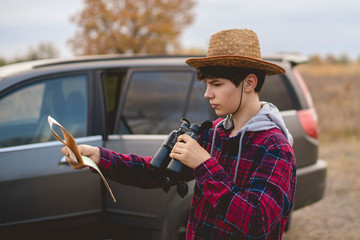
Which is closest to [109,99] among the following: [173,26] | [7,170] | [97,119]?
[97,119]

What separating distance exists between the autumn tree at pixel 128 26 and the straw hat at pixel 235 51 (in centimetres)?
2290

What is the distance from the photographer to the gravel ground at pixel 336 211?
379cm

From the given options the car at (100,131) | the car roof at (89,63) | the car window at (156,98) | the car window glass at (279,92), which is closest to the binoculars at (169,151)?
the car at (100,131)

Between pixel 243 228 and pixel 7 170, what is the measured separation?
1.88 metres

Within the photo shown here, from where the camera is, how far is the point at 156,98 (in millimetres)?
2969

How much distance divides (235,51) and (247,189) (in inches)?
20.6

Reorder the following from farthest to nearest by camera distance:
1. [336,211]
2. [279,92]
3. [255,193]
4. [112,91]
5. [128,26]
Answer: [128,26], [336,211], [279,92], [112,91], [255,193]

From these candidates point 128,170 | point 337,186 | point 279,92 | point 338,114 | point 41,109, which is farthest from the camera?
point 338,114

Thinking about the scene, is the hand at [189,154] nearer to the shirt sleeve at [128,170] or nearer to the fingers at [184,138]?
the fingers at [184,138]

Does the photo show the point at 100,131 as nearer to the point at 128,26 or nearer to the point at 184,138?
the point at 184,138

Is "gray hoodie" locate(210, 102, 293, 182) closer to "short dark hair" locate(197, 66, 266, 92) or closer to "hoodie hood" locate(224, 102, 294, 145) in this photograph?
"hoodie hood" locate(224, 102, 294, 145)

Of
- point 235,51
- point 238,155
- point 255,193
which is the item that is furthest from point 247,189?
point 235,51

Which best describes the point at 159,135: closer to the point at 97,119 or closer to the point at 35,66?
the point at 97,119

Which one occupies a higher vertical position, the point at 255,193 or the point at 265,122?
the point at 265,122
